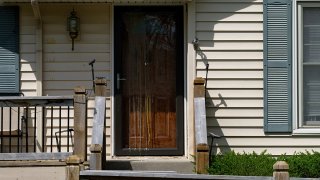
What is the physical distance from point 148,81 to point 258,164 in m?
2.10

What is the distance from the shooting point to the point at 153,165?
8.67m

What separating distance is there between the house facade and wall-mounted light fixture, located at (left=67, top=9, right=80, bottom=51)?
9 cm

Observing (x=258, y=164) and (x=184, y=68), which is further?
(x=184, y=68)

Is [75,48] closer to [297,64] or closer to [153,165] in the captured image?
[153,165]

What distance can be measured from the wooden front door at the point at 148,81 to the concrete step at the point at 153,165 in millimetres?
528

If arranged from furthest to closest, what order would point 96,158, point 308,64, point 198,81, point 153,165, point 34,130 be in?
point 308,64
point 34,130
point 153,165
point 198,81
point 96,158

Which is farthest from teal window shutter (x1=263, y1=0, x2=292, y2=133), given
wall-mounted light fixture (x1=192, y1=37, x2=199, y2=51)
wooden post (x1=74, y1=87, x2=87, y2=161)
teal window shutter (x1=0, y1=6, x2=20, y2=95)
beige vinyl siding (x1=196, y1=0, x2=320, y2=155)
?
teal window shutter (x1=0, y1=6, x2=20, y2=95)

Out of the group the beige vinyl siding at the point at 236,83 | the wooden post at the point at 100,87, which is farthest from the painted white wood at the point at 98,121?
the beige vinyl siding at the point at 236,83

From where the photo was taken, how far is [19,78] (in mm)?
9227

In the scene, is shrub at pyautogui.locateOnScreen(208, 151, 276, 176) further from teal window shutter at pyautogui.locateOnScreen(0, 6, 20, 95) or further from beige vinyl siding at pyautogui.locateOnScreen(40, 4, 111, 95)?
teal window shutter at pyautogui.locateOnScreen(0, 6, 20, 95)

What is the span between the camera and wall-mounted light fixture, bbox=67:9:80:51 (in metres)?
9.15

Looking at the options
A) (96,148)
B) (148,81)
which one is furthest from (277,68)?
(96,148)

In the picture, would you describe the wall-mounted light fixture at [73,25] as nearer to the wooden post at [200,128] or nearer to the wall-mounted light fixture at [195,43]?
the wall-mounted light fixture at [195,43]

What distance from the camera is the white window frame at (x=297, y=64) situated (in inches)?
365
